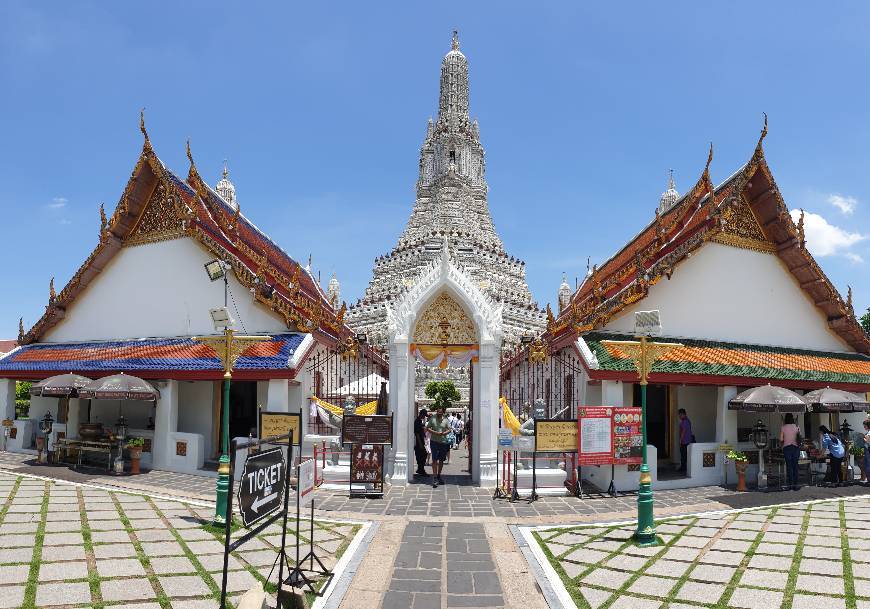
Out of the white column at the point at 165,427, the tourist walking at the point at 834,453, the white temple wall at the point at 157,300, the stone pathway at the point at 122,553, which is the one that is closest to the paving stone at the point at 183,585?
the stone pathway at the point at 122,553

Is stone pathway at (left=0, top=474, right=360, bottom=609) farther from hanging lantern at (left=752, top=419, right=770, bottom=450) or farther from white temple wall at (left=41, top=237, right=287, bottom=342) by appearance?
hanging lantern at (left=752, top=419, right=770, bottom=450)

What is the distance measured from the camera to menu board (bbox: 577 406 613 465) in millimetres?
10617

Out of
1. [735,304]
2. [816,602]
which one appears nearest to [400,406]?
[816,602]

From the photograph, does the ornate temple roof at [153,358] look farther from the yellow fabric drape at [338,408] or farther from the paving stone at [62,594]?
the paving stone at [62,594]

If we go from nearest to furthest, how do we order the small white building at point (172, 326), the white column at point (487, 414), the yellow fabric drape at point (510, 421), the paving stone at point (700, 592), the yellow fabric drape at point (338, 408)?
the paving stone at point (700, 592) → the white column at point (487, 414) → the small white building at point (172, 326) → the yellow fabric drape at point (510, 421) → the yellow fabric drape at point (338, 408)

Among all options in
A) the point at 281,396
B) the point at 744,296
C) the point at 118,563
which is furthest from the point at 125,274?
the point at 744,296

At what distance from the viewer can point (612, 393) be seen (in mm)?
11414

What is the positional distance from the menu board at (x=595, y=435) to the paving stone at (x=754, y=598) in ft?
16.0

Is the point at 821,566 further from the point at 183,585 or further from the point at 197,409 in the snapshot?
the point at 197,409

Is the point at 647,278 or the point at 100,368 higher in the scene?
the point at 647,278

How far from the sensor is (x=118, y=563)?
616cm

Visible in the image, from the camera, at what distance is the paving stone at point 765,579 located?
5.89m

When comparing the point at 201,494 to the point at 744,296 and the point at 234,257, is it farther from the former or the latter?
the point at 744,296

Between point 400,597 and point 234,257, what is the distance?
9.43 metres
